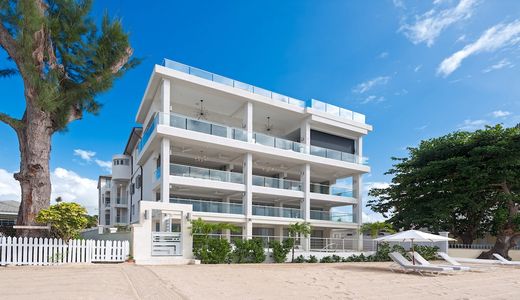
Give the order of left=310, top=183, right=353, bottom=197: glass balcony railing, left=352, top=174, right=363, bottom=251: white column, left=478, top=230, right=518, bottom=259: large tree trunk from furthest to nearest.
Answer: left=310, top=183, right=353, bottom=197: glass balcony railing < left=352, top=174, right=363, bottom=251: white column < left=478, top=230, right=518, bottom=259: large tree trunk

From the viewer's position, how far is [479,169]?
24.2 metres

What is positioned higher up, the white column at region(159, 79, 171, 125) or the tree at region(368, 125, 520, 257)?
the white column at region(159, 79, 171, 125)

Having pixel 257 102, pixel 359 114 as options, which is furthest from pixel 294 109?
pixel 359 114

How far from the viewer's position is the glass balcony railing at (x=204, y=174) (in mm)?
22609

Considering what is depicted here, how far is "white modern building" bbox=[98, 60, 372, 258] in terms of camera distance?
22844 mm

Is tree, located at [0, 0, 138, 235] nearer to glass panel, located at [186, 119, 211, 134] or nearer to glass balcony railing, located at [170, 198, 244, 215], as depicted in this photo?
glass panel, located at [186, 119, 211, 134]

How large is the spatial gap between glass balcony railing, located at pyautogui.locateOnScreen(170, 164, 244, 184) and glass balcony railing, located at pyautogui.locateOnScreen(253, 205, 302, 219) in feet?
7.23

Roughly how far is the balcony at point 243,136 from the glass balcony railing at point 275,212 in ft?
14.1

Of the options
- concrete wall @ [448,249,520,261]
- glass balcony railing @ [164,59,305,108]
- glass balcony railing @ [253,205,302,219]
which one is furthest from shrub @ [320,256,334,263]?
glass balcony railing @ [164,59,305,108]

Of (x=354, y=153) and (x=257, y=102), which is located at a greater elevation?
(x=257, y=102)

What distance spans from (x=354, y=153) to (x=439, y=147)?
689 cm

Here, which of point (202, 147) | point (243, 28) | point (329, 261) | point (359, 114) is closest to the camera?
point (329, 261)

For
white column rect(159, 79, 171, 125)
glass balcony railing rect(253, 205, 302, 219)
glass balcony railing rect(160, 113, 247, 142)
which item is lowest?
glass balcony railing rect(253, 205, 302, 219)

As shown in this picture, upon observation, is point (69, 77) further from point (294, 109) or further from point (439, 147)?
point (439, 147)
